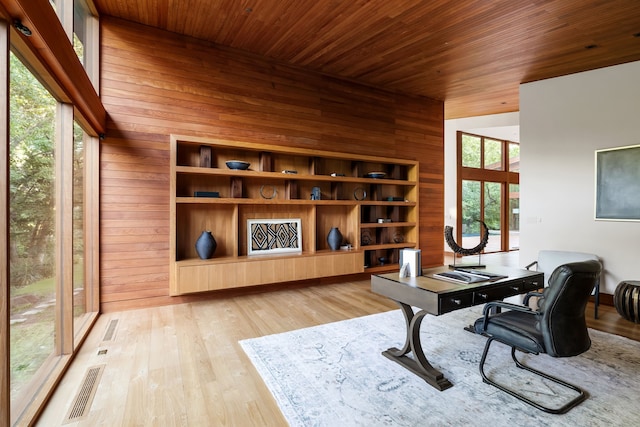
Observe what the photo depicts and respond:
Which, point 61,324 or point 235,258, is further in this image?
point 235,258

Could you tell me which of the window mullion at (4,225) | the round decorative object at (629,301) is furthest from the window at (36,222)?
the round decorative object at (629,301)

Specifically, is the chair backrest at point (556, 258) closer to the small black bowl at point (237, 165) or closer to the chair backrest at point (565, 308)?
the chair backrest at point (565, 308)

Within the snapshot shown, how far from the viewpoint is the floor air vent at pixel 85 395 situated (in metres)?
1.89

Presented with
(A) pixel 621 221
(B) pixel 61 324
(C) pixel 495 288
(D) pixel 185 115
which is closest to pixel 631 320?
(A) pixel 621 221

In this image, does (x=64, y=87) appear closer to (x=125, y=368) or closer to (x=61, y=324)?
(x=61, y=324)

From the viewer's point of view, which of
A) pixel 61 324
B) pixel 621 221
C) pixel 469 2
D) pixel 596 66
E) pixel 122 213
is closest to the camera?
pixel 61 324

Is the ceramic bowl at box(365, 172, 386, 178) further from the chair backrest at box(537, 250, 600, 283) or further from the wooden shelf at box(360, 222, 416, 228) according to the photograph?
the chair backrest at box(537, 250, 600, 283)

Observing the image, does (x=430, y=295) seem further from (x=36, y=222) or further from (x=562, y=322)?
(x=36, y=222)

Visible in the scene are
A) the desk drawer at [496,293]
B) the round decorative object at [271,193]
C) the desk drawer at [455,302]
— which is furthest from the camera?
the round decorative object at [271,193]

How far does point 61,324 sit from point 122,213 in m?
1.59

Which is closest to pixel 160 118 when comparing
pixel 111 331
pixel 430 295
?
pixel 111 331

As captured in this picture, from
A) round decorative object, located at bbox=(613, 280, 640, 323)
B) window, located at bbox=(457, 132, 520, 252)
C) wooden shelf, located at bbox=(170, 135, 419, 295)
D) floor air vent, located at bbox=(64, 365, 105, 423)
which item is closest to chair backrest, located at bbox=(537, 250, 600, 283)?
round decorative object, located at bbox=(613, 280, 640, 323)

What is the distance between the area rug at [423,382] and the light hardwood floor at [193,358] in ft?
0.66

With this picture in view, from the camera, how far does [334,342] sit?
290 centimetres
